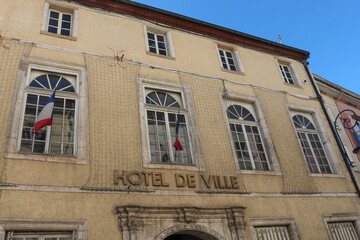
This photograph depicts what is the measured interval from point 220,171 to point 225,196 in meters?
0.63

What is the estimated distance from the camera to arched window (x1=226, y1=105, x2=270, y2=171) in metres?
8.45

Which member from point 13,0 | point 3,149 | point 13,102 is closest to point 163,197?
point 3,149

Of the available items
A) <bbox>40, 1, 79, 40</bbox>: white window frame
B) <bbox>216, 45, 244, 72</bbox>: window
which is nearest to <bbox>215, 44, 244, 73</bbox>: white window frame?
<bbox>216, 45, 244, 72</bbox>: window

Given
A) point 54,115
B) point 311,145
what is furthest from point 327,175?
point 54,115

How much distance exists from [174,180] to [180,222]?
912 mm

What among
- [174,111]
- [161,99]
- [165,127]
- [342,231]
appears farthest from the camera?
[342,231]

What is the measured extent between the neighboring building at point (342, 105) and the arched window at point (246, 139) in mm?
4489

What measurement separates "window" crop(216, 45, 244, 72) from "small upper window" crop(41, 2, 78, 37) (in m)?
4.63

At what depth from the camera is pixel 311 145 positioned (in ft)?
32.9

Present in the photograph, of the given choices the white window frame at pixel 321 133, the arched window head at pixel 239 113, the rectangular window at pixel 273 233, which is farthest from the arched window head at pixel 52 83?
the white window frame at pixel 321 133

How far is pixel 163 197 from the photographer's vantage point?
6668mm

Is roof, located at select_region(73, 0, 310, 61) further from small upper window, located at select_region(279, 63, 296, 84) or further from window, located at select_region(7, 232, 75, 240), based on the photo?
window, located at select_region(7, 232, 75, 240)

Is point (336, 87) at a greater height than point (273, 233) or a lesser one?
greater

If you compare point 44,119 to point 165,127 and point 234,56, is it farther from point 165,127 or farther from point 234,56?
point 234,56
